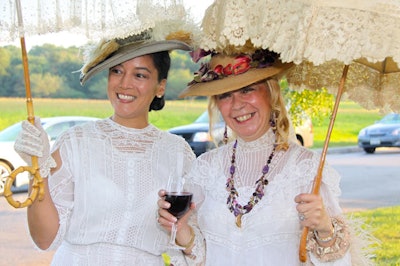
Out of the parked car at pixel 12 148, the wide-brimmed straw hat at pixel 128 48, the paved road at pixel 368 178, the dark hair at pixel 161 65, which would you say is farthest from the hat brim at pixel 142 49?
the parked car at pixel 12 148

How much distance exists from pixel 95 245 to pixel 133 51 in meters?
0.99

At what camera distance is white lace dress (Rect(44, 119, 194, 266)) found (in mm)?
3053

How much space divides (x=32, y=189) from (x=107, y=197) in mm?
520

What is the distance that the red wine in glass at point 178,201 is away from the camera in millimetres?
2732

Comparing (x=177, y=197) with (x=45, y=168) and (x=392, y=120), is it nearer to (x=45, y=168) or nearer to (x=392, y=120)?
(x=45, y=168)

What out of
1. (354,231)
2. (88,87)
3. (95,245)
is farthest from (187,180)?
(88,87)

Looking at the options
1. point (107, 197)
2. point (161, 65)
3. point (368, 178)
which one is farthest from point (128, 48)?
point (368, 178)

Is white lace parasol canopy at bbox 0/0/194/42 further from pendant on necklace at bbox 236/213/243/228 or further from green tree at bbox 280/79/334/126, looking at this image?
green tree at bbox 280/79/334/126

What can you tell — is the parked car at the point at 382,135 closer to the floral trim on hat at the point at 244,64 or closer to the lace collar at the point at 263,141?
the lace collar at the point at 263,141

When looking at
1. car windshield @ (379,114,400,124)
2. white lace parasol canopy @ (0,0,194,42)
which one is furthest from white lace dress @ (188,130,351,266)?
car windshield @ (379,114,400,124)

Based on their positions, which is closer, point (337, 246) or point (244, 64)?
point (337, 246)

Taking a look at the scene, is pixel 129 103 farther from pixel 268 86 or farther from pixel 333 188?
pixel 333 188

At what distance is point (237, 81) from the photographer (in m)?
2.84

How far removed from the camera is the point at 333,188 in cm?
279
